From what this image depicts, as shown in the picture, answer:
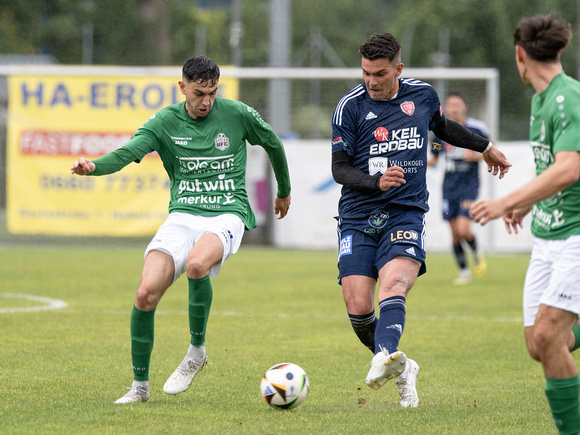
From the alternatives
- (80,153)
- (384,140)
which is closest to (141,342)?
(384,140)

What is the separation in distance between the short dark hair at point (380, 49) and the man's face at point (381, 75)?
0.03m

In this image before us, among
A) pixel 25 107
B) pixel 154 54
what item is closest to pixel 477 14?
pixel 154 54

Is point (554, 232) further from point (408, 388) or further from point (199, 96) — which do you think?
point (199, 96)

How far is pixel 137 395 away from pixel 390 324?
65.2 inches

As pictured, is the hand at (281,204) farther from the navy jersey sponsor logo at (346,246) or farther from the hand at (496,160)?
the hand at (496,160)

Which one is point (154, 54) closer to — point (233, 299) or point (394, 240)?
point (233, 299)

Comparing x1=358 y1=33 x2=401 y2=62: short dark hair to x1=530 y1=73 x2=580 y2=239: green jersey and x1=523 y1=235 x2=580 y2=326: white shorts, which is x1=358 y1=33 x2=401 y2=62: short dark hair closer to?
x1=530 y1=73 x2=580 y2=239: green jersey

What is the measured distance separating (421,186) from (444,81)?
14.3m

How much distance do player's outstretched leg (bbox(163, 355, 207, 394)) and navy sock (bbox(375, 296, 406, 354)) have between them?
1.32m

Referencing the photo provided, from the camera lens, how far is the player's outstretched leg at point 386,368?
489cm

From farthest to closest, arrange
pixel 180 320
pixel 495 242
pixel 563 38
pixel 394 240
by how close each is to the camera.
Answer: pixel 495 242 → pixel 180 320 → pixel 394 240 → pixel 563 38

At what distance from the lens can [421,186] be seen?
5.89 m

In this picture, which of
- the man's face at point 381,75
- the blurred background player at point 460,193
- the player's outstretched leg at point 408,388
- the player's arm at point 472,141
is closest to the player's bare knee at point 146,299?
the player's outstretched leg at point 408,388

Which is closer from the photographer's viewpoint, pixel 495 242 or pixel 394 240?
pixel 394 240
